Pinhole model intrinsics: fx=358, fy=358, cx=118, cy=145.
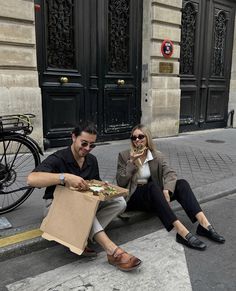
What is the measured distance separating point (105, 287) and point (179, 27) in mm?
7294

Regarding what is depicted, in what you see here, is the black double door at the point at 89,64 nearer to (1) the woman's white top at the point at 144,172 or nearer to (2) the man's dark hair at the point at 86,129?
(1) the woman's white top at the point at 144,172

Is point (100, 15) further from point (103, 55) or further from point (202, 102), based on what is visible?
point (202, 102)

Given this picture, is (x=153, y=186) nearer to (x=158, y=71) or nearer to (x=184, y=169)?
(x=184, y=169)

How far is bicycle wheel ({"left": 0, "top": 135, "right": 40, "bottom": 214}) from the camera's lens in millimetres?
3730

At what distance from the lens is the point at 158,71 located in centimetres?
836

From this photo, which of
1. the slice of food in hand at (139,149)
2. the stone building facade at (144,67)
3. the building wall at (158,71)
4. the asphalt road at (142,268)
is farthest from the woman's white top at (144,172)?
the building wall at (158,71)

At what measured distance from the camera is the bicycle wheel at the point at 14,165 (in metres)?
3.73

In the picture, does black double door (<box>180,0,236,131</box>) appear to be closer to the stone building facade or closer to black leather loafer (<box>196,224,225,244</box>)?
the stone building facade

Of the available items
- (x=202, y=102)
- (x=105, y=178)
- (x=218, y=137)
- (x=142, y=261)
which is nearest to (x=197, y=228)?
(x=142, y=261)

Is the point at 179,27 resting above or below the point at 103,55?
above

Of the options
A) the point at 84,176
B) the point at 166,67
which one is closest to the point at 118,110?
the point at 166,67

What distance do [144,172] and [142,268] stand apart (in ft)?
3.52

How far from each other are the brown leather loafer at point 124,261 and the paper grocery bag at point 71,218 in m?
0.27

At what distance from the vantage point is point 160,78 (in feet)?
27.7
